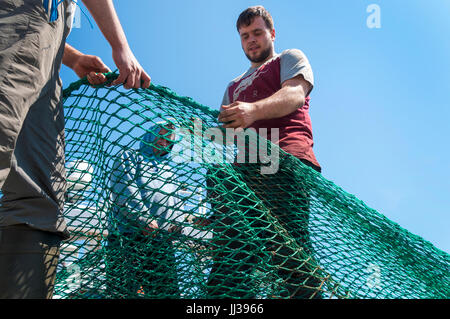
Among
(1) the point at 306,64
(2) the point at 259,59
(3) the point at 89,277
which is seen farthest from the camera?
(2) the point at 259,59

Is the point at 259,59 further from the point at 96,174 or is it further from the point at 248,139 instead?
the point at 96,174

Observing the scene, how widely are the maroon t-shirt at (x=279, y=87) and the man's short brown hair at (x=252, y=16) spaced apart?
0.29 meters

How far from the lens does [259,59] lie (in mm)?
2172

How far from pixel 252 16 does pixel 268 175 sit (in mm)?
1044

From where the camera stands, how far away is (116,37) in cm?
123

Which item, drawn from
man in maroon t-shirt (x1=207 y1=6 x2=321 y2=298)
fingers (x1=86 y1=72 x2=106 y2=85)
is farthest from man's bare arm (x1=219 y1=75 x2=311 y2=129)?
fingers (x1=86 y1=72 x2=106 y2=85)

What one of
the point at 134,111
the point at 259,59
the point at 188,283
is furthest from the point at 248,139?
the point at 259,59

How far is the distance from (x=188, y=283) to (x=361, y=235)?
2.49 ft

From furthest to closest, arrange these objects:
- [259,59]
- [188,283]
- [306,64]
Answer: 1. [259,59]
2. [306,64]
3. [188,283]

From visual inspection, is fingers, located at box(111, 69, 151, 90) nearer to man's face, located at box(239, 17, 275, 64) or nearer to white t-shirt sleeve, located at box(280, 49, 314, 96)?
white t-shirt sleeve, located at box(280, 49, 314, 96)

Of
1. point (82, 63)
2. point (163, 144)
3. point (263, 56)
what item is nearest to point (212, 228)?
point (163, 144)

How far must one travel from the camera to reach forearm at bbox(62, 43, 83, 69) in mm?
1545

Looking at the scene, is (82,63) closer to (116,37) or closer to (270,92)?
(116,37)

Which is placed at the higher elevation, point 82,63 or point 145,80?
point 82,63
